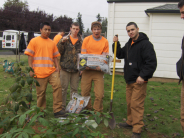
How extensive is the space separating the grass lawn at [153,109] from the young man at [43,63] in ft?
1.60

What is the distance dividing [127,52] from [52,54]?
1713mm

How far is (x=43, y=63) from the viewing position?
4.38m

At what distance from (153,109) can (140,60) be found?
7.52 ft

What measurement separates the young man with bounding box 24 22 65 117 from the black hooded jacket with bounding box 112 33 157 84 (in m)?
1.66

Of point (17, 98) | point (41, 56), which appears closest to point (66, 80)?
point (41, 56)

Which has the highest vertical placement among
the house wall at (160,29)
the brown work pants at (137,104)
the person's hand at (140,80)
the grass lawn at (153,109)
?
the house wall at (160,29)

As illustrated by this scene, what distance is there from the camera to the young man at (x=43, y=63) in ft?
14.2

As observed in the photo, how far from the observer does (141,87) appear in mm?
3693

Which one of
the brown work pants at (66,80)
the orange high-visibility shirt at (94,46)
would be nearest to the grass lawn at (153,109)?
the brown work pants at (66,80)

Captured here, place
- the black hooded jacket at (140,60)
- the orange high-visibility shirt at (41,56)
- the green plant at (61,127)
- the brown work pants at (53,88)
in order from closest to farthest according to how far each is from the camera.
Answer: the green plant at (61,127) → the black hooded jacket at (140,60) → the orange high-visibility shirt at (41,56) → the brown work pants at (53,88)

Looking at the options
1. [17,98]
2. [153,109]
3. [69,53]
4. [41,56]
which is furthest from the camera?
[153,109]

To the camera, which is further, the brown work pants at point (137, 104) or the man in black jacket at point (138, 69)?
the brown work pants at point (137, 104)

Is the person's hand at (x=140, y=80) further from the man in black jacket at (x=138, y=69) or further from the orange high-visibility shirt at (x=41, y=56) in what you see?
the orange high-visibility shirt at (x=41, y=56)

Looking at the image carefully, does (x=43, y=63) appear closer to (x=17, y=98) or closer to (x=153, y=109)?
(x=17, y=98)
